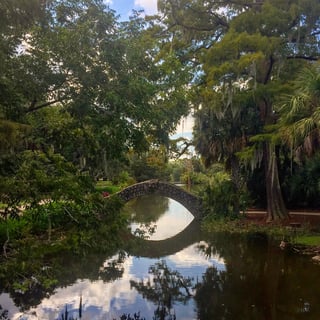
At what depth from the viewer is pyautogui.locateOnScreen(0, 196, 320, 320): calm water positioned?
28.8 feet

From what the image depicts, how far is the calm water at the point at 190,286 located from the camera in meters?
8.78

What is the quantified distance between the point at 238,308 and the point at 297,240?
7.88 meters

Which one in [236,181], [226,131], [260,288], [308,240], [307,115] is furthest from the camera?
[236,181]

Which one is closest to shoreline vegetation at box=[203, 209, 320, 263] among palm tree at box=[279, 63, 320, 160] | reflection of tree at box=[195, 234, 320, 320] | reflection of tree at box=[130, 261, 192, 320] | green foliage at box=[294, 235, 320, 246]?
green foliage at box=[294, 235, 320, 246]

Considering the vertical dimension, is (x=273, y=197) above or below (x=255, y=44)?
below

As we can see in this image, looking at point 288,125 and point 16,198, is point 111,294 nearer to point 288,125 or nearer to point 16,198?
point 16,198

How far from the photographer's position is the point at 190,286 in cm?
1067

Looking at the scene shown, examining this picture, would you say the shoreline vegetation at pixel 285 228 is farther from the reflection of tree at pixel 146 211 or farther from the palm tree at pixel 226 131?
the reflection of tree at pixel 146 211

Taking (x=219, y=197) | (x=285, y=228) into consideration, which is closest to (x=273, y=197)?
(x=219, y=197)

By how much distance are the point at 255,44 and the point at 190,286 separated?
36.0 ft

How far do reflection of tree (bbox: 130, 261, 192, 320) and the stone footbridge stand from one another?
437 inches

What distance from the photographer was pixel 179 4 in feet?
65.1

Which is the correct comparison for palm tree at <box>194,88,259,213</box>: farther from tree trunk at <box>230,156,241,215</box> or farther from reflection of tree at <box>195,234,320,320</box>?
reflection of tree at <box>195,234,320,320</box>

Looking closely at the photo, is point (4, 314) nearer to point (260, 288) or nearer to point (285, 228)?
point (260, 288)
